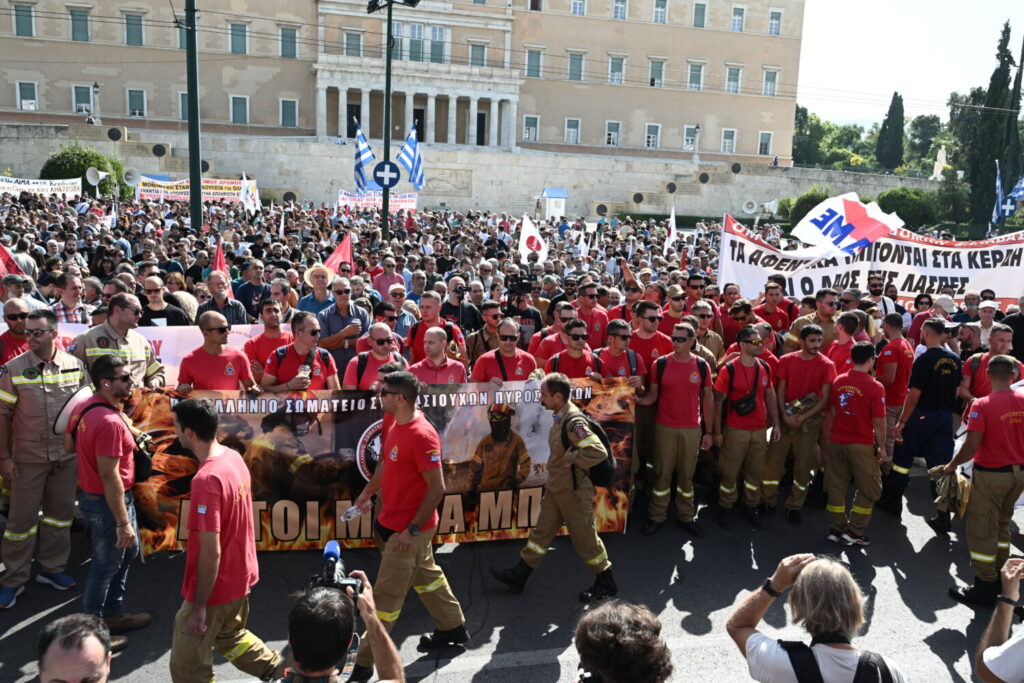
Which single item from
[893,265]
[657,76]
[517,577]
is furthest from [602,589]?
[657,76]

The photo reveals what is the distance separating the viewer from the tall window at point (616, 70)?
62438mm

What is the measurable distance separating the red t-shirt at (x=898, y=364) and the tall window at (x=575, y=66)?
189 ft

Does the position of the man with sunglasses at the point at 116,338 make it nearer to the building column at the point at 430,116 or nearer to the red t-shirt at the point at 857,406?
the red t-shirt at the point at 857,406

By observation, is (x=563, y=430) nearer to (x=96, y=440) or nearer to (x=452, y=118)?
(x=96, y=440)

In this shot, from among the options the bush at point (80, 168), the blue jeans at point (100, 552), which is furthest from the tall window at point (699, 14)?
the blue jeans at point (100, 552)

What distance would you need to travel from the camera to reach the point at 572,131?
206 ft

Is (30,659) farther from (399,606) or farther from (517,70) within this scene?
(517,70)

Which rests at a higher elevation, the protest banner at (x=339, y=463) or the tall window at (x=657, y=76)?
the tall window at (x=657, y=76)

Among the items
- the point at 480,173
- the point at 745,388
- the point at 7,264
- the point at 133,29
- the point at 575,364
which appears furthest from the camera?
the point at 133,29

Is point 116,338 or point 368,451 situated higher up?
point 116,338

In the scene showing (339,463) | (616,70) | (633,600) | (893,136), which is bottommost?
(633,600)

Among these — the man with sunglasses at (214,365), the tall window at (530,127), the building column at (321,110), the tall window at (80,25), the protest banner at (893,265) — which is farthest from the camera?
the tall window at (530,127)

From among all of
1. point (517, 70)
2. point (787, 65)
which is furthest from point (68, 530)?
point (787, 65)

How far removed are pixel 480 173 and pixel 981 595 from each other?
4639cm
